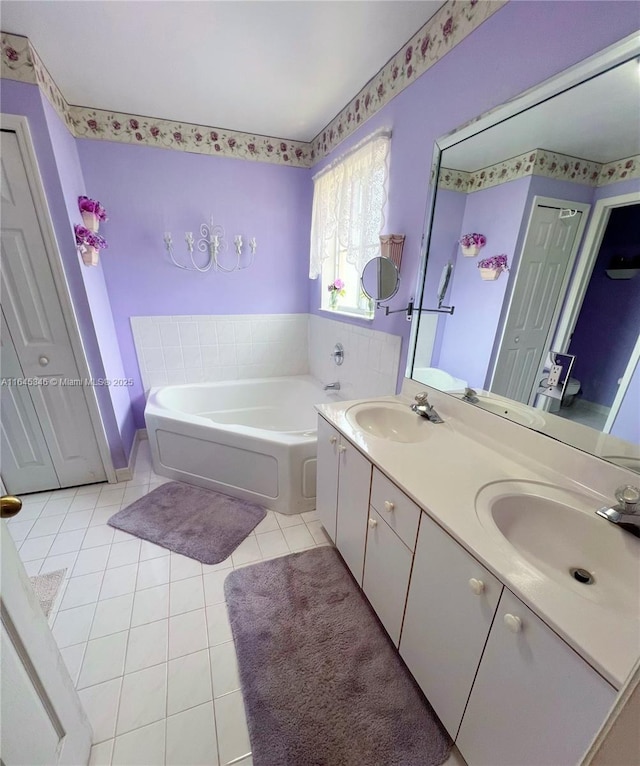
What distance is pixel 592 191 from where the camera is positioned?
0.91 metres

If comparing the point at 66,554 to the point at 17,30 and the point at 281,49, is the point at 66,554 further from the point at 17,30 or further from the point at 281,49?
the point at 281,49

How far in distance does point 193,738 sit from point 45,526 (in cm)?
155

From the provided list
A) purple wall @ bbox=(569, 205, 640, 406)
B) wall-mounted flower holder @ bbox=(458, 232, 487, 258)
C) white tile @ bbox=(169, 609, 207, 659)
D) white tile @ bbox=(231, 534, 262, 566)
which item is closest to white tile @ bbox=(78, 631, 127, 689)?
white tile @ bbox=(169, 609, 207, 659)

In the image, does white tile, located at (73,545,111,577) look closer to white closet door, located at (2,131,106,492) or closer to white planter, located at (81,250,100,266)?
white closet door, located at (2,131,106,492)

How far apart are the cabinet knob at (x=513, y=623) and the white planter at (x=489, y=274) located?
114cm

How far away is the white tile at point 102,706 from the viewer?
1017mm

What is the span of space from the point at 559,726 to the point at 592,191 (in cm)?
132

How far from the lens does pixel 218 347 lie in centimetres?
285

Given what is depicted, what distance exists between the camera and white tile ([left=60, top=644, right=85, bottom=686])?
118 centimetres

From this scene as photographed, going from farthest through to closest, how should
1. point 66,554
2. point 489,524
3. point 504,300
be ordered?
point 66,554, point 504,300, point 489,524

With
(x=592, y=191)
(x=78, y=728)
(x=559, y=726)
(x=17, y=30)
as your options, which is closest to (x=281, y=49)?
(x=17, y=30)

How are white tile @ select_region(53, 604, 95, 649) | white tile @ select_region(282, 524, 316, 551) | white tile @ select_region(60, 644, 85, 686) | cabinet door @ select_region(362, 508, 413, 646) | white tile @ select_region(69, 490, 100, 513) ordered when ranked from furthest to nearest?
white tile @ select_region(69, 490, 100, 513)
white tile @ select_region(282, 524, 316, 551)
white tile @ select_region(53, 604, 95, 649)
white tile @ select_region(60, 644, 85, 686)
cabinet door @ select_region(362, 508, 413, 646)

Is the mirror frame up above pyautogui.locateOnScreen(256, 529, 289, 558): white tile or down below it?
above

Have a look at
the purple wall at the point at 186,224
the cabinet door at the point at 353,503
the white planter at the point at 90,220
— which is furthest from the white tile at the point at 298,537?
the white planter at the point at 90,220
